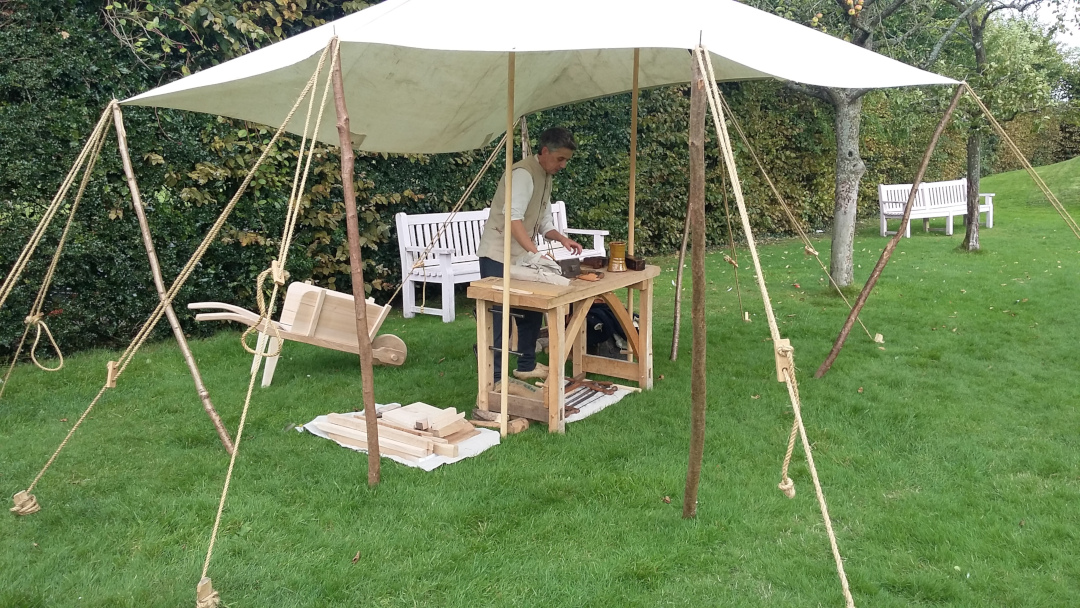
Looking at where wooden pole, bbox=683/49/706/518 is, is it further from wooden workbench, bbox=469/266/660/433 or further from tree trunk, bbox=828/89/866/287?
tree trunk, bbox=828/89/866/287

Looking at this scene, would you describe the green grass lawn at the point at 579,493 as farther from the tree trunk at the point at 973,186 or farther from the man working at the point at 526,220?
the tree trunk at the point at 973,186

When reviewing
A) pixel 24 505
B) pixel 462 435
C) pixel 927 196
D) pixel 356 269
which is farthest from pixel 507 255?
pixel 927 196

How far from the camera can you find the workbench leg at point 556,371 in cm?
412

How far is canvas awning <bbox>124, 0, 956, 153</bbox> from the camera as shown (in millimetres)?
3205

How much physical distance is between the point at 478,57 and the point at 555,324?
62.5 inches

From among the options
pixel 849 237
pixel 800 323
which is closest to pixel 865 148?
pixel 849 237

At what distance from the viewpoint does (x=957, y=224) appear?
13148mm

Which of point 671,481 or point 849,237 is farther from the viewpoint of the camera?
point 849,237

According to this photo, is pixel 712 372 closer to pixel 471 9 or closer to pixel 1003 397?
pixel 1003 397

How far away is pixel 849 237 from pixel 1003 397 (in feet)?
9.85

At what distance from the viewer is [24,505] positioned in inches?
126

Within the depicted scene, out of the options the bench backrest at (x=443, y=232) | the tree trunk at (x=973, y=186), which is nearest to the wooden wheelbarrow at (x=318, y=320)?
the bench backrest at (x=443, y=232)

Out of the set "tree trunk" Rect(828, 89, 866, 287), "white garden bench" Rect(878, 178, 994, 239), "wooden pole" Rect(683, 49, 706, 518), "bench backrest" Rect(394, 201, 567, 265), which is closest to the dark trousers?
"wooden pole" Rect(683, 49, 706, 518)

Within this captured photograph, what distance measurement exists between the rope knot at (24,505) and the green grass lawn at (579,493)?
32mm
